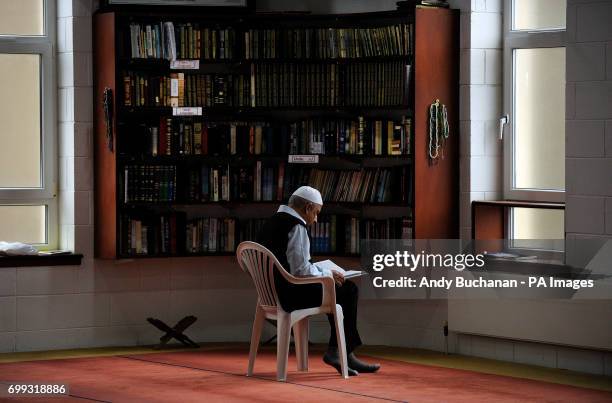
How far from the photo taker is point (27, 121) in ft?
26.7

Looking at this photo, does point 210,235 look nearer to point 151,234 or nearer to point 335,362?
point 151,234

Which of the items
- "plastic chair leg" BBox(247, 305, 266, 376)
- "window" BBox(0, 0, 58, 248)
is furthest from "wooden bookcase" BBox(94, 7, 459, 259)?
"plastic chair leg" BBox(247, 305, 266, 376)

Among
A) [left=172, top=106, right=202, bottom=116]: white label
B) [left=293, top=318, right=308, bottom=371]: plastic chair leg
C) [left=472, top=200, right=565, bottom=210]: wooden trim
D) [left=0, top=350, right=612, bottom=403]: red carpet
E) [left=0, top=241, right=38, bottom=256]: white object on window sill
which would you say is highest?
[left=172, top=106, right=202, bottom=116]: white label

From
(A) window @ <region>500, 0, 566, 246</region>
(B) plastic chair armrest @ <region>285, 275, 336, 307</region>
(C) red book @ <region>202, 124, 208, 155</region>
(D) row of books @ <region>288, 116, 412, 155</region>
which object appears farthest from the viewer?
(C) red book @ <region>202, 124, 208, 155</region>

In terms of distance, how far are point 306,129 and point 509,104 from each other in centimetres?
143

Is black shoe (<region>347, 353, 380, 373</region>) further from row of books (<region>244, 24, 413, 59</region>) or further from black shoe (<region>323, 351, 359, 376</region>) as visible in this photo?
row of books (<region>244, 24, 413, 59</region>)

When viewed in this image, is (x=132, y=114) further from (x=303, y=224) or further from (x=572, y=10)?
(x=572, y=10)

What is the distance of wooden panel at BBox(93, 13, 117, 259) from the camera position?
26.1ft

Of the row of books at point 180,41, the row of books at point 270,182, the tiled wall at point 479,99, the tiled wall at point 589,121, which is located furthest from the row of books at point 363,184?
the tiled wall at point 589,121

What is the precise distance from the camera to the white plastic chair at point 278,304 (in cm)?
668

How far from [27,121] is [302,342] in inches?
105

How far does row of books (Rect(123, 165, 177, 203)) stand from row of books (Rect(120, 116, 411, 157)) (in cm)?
12

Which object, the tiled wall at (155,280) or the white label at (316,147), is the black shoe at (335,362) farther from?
the white label at (316,147)

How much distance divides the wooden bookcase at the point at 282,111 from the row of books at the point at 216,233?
0.05ft
